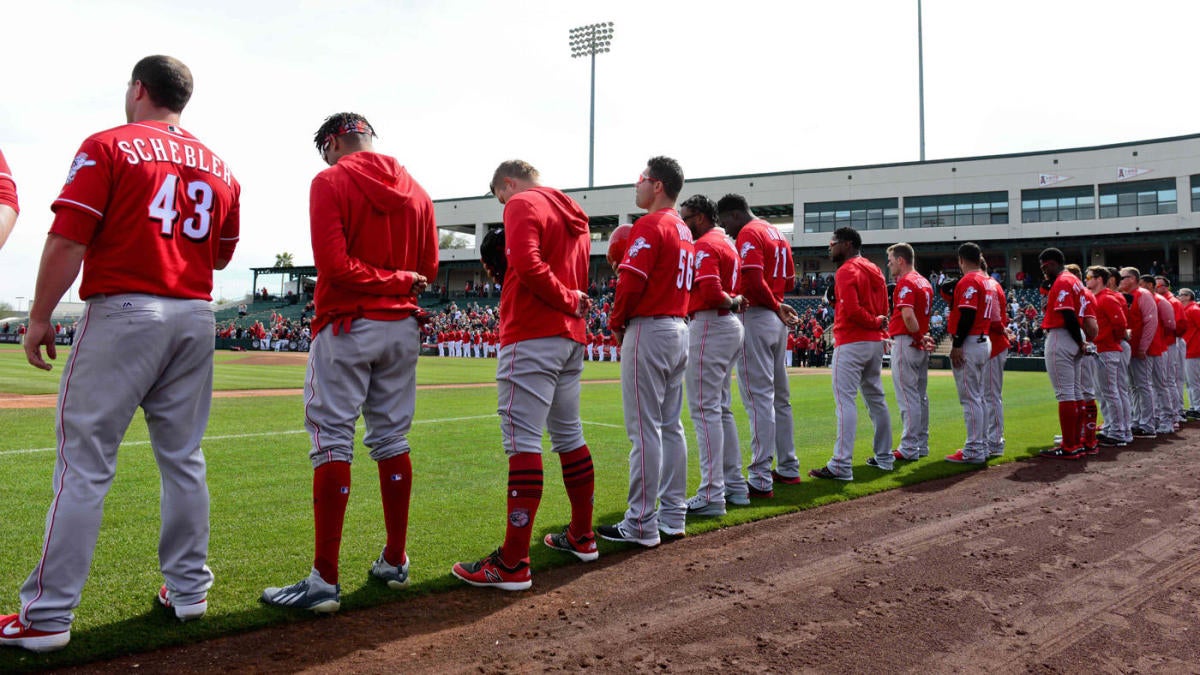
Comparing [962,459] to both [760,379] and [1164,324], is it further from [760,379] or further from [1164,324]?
[1164,324]

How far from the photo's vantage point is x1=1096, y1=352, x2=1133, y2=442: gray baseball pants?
31.3 feet

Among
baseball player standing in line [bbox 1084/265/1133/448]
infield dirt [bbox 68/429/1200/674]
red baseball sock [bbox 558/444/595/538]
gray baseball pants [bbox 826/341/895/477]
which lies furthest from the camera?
baseball player standing in line [bbox 1084/265/1133/448]

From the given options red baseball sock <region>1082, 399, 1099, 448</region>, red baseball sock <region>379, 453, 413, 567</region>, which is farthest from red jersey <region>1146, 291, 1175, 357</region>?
red baseball sock <region>379, 453, 413, 567</region>

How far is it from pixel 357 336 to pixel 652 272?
185 cm

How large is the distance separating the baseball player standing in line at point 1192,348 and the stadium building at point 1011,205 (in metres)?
31.5

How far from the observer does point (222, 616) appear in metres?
3.12

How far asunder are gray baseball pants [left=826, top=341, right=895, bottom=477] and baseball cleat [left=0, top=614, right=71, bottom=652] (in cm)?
544

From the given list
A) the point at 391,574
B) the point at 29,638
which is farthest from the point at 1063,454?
the point at 29,638

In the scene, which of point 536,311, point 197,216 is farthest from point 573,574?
point 197,216

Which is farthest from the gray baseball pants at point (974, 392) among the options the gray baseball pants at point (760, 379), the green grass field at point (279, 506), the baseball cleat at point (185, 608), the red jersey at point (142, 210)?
the red jersey at point (142, 210)

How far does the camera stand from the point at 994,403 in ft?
27.0

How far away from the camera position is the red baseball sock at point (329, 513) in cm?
331

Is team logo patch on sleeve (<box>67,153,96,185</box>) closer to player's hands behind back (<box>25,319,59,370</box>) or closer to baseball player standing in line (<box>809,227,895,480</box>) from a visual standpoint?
player's hands behind back (<box>25,319,59,370</box>)

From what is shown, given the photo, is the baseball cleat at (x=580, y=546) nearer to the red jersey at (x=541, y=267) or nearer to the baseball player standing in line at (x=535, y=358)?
the baseball player standing in line at (x=535, y=358)
